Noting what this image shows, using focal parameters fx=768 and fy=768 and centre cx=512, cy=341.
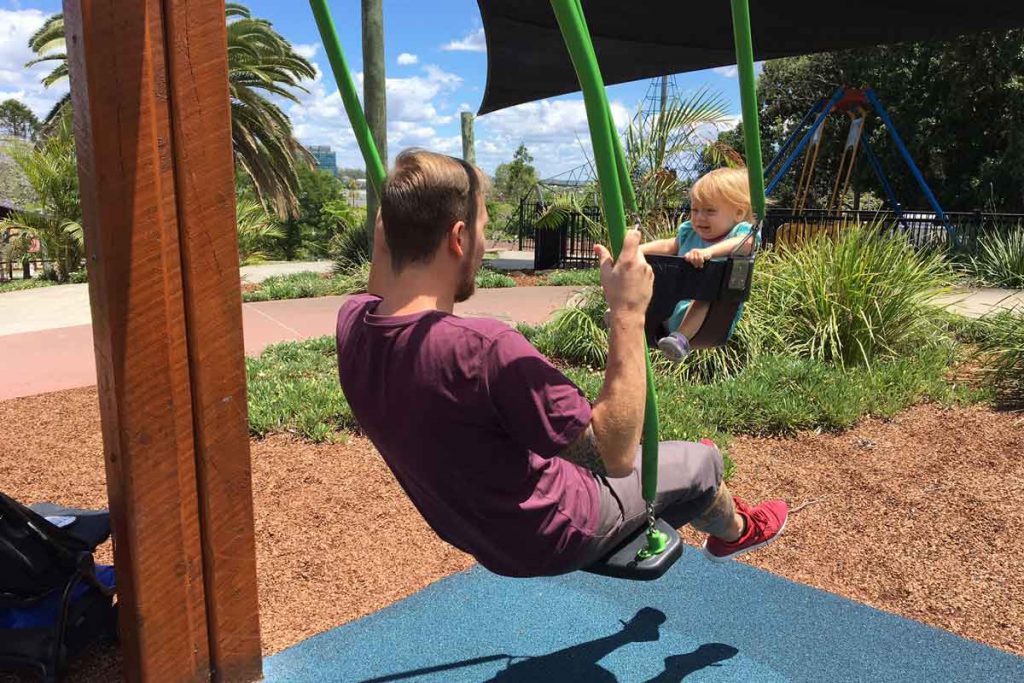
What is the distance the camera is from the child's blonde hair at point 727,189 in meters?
2.59

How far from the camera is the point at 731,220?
266 cm

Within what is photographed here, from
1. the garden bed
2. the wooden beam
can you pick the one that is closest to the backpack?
the garden bed

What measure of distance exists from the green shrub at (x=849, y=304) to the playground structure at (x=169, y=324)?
15.1 ft

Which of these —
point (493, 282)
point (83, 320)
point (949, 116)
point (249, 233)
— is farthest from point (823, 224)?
point (949, 116)

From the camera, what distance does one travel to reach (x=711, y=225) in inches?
106

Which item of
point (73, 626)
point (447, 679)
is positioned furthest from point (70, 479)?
point (447, 679)

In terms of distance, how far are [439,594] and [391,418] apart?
1610 millimetres

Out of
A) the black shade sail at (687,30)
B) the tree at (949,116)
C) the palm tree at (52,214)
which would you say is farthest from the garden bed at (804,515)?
the tree at (949,116)

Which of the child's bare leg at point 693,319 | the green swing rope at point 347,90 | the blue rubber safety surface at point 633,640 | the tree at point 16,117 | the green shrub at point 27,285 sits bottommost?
the blue rubber safety surface at point 633,640

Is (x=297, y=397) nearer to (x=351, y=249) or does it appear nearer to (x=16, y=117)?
(x=351, y=249)

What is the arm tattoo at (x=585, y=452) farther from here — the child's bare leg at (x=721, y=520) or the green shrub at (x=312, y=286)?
the green shrub at (x=312, y=286)

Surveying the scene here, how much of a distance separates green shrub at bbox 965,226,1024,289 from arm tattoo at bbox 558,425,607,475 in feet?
33.7

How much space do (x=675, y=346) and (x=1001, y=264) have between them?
418 inches

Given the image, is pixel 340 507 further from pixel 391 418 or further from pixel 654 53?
pixel 654 53
